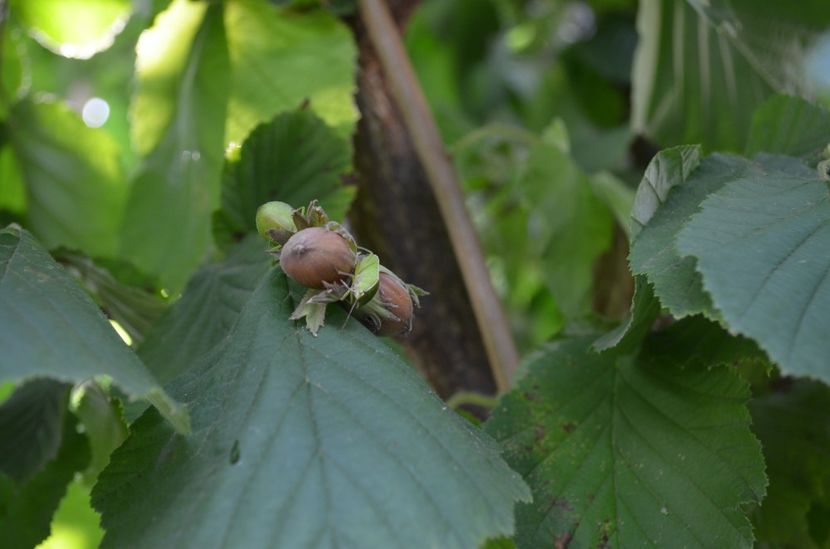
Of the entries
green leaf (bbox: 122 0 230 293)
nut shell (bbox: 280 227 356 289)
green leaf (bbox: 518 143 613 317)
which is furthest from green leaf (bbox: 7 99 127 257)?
nut shell (bbox: 280 227 356 289)

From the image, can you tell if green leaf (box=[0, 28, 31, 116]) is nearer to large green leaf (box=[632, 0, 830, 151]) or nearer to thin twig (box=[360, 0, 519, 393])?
thin twig (box=[360, 0, 519, 393])

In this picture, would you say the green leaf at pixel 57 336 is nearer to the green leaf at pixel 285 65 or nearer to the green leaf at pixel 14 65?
the green leaf at pixel 285 65

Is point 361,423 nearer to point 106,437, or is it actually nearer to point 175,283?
point 106,437

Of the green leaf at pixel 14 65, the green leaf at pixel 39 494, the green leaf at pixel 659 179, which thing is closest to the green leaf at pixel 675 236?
the green leaf at pixel 659 179

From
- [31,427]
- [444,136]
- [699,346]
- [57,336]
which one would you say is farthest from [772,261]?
[444,136]

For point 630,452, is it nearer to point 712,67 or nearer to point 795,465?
point 795,465

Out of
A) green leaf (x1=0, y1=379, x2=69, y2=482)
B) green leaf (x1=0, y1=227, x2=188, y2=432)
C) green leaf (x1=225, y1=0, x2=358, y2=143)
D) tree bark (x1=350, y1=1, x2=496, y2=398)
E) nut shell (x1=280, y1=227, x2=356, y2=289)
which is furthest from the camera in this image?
tree bark (x1=350, y1=1, x2=496, y2=398)
